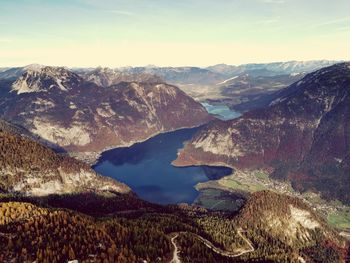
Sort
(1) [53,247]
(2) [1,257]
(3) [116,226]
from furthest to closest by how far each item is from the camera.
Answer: (3) [116,226] < (1) [53,247] < (2) [1,257]

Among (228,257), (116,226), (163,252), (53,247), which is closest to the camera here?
(53,247)

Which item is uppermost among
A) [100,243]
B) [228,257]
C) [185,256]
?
[100,243]

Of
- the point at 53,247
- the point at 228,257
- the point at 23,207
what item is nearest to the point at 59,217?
the point at 23,207

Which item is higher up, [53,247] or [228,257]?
[53,247]

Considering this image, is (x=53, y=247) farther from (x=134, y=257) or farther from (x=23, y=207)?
(x=23, y=207)

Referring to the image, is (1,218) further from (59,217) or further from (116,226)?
(116,226)

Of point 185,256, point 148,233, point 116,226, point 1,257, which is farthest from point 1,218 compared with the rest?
point 185,256

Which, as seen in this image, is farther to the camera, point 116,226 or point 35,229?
point 116,226

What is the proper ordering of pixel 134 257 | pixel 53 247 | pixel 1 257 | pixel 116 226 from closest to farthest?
1. pixel 1 257
2. pixel 53 247
3. pixel 134 257
4. pixel 116 226

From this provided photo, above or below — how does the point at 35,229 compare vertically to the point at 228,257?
above
